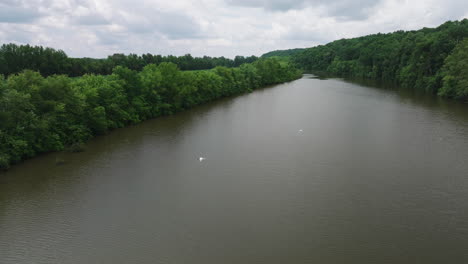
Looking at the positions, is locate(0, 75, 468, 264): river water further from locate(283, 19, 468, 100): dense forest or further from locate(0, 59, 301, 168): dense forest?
locate(283, 19, 468, 100): dense forest

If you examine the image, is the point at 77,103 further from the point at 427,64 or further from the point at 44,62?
the point at 427,64

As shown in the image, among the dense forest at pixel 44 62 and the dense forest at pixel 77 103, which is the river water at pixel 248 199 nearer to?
the dense forest at pixel 77 103

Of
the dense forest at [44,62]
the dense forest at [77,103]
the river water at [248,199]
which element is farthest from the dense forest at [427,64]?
the dense forest at [44,62]

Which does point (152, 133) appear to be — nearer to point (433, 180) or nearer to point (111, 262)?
point (111, 262)

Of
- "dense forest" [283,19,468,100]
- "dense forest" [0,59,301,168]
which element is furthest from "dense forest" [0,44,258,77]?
"dense forest" [283,19,468,100]

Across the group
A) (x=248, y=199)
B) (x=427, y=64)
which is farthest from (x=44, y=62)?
(x=427, y=64)

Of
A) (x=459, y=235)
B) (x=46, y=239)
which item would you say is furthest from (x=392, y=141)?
(x=46, y=239)
